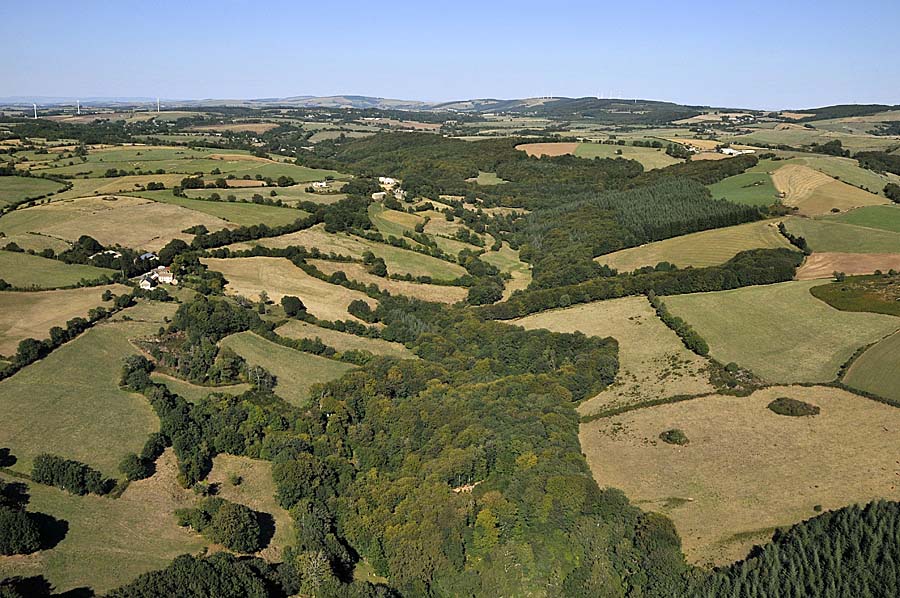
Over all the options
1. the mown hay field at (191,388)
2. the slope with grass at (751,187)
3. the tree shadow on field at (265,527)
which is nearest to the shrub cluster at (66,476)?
the tree shadow on field at (265,527)

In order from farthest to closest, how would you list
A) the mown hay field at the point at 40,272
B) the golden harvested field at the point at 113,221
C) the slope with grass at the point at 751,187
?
1. the slope with grass at the point at 751,187
2. the golden harvested field at the point at 113,221
3. the mown hay field at the point at 40,272

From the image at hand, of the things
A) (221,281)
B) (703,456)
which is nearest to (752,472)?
(703,456)

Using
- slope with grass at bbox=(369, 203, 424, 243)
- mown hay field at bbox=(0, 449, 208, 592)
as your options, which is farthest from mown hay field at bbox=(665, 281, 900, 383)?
slope with grass at bbox=(369, 203, 424, 243)

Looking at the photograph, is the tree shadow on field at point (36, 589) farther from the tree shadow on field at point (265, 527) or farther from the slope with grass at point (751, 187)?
the slope with grass at point (751, 187)

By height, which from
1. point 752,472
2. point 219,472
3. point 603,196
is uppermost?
point 603,196

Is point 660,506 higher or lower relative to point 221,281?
lower

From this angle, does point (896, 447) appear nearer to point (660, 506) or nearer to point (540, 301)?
point (660, 506)

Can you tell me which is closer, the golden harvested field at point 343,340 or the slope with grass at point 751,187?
the golden harvested field at point 343,340
